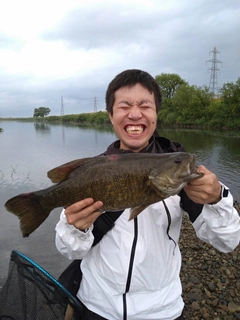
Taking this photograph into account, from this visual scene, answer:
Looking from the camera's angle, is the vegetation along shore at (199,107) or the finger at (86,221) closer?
the finger at (86,221)

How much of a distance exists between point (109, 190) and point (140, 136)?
738 mm

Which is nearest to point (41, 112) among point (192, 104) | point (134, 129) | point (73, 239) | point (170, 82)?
point (170, 82)

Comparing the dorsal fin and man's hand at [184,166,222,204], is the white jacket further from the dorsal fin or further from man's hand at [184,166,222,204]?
the dorsal fin

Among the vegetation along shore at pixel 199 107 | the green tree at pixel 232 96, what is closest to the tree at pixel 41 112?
the vegetation along shore at pixel 199 107

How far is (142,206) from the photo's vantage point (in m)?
2.11

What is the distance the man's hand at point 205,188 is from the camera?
1.98 meters

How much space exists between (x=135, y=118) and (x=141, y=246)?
1.21 meters

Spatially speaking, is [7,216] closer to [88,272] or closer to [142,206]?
[88,272]

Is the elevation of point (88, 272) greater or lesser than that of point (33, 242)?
greater

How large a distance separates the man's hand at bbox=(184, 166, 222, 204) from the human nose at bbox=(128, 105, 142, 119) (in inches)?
31.9

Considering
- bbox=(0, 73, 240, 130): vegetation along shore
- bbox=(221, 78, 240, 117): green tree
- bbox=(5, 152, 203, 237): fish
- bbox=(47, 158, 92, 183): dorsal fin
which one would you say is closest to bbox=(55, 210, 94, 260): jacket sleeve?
bbox=(5, 152, 203, 237): fish

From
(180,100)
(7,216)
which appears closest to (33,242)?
(7,216)

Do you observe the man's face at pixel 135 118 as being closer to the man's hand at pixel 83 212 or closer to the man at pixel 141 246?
the man at pixel 141 246

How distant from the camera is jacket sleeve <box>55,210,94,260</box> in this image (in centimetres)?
222
